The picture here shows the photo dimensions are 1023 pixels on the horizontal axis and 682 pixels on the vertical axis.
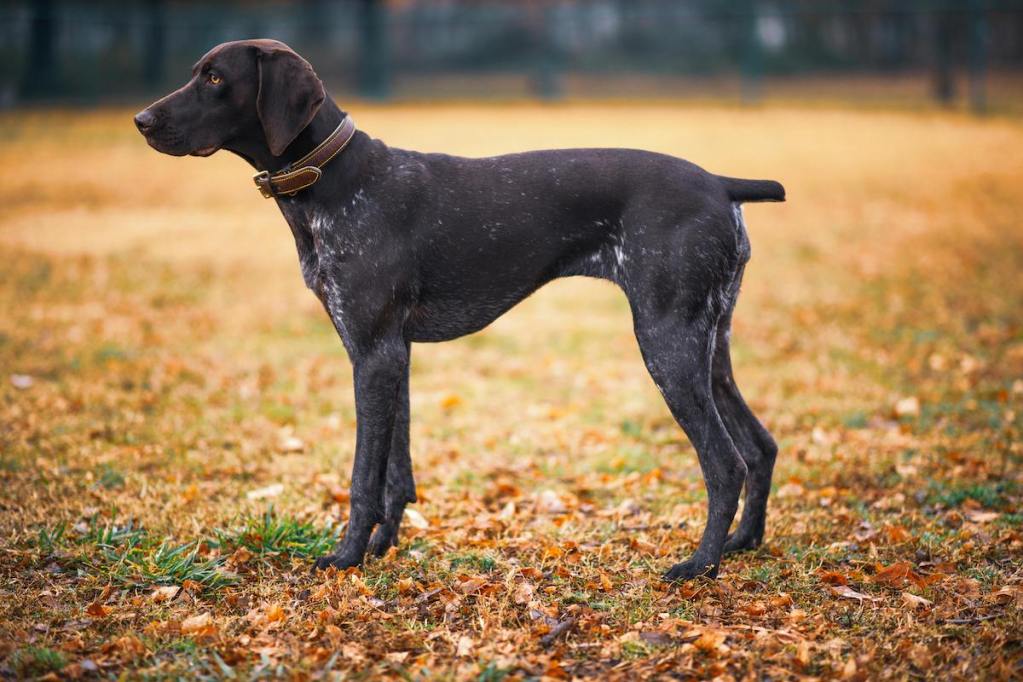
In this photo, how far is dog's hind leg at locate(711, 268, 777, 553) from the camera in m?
4.80

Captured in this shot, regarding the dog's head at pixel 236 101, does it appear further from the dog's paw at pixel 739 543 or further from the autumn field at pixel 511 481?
the dog's paw at pixel 739 543

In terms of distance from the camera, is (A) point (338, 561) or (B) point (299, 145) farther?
(A) point (338, 561)

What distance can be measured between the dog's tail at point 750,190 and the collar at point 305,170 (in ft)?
5.58

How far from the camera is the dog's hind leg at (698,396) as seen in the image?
4.30m

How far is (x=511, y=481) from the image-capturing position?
6.05 meters

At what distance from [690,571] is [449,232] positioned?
1.88m

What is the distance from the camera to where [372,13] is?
30750 mm

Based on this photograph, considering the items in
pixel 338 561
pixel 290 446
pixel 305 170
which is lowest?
pixel 290 446

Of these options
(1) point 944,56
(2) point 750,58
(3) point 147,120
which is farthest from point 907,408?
(1) point 944,56

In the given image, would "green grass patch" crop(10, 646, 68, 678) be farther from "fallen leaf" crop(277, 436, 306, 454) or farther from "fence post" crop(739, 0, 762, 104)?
"fence post" crop(739, 0, 762, 104)

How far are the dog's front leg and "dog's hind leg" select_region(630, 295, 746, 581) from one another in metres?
1.12

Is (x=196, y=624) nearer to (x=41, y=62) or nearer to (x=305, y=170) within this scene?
(x=305, y=170)

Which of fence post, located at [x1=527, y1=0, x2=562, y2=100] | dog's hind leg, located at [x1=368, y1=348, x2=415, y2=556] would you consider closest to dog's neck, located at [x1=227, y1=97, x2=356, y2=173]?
dog's hind leg, located at [x1=368, y1=348, x2=415, y2=556]

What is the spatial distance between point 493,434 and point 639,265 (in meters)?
2.95
